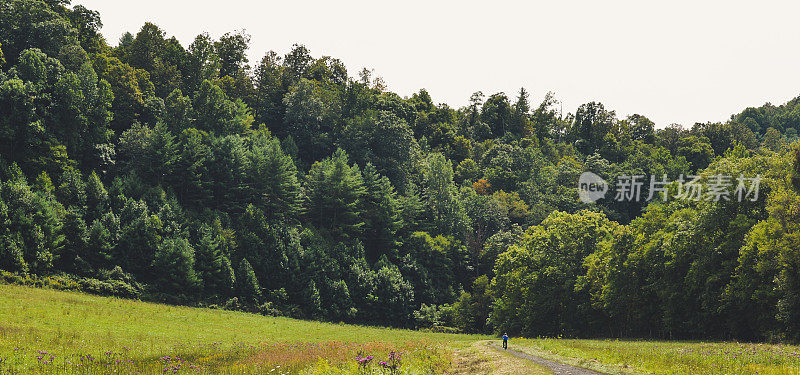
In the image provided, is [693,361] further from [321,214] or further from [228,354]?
[321,214]

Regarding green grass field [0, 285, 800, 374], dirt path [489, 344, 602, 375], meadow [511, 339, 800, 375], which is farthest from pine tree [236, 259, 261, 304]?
dirt path [489, 344, 602, 375]

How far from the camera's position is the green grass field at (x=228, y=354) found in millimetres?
23750

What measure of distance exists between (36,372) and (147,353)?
27.3ft

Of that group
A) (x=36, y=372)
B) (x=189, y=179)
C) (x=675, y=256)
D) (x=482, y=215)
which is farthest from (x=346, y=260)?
(x=36, y=372)

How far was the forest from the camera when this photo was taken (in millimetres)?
48750

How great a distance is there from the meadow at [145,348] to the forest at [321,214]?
14.9 m

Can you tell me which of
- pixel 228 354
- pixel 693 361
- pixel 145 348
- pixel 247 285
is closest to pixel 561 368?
pixel 693 361

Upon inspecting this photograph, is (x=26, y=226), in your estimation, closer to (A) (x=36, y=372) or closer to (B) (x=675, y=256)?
(A) (x=36, y=372)

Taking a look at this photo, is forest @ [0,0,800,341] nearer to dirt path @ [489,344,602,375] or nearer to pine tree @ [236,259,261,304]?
pine tree @ [236,259,261,304]

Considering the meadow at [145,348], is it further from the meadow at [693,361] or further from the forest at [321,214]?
the forest at [321,214]

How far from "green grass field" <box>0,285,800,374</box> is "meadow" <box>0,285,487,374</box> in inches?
2.4

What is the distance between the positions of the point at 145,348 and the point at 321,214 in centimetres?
6369

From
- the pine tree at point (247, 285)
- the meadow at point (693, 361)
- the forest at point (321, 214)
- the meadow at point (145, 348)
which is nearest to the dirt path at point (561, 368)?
the meadow at point (693, 361)

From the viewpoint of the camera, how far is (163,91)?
328ft
